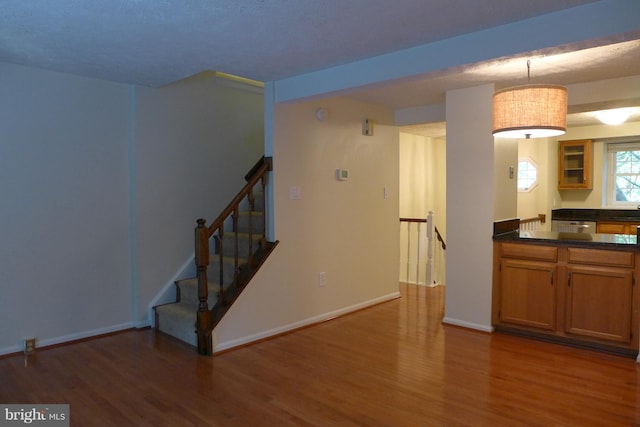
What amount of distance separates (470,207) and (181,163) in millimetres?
2779

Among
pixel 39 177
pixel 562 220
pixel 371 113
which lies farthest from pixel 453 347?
pixel 562 220

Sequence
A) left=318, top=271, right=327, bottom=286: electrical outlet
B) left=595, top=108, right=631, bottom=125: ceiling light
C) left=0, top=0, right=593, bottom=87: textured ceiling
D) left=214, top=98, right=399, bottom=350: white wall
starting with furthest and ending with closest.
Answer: left=595, top=108, right=631, bottom=125: ceiling light, left=318, top=271, right=327, bottom=286: electrical outlet, left=214, top=98, right=399, bottom=350: white wall, left=0, top=0, right=593, bottom=87: textured ceiling

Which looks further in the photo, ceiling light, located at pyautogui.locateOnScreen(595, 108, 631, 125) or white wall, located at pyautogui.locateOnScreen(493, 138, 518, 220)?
ceiling light, located at pyautogui.locateOnScreen(595, 108, 631, 125)

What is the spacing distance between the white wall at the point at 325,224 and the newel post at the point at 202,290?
88 mm

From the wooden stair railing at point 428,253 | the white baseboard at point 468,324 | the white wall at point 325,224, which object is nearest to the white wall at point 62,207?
the white wall at point 325,224

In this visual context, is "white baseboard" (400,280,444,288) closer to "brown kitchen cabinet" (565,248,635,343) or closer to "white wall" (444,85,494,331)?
"white wall" (444,85,494,331)

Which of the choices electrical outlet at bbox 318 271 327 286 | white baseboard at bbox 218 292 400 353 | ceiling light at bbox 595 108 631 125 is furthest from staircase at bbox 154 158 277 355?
ceiling light at bbox 595 108 631 125

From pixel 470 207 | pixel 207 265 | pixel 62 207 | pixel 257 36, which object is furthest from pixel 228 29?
pixel 470 207

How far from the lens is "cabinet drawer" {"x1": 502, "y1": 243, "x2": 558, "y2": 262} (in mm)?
3658

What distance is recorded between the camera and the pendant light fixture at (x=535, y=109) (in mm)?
2725

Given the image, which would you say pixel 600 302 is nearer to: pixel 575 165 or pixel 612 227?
pixel 612 227

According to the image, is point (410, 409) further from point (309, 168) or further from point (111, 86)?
point (111, 86)

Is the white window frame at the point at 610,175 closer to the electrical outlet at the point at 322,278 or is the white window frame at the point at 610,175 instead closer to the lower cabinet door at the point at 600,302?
the lower cabinet door at the point at 600,302

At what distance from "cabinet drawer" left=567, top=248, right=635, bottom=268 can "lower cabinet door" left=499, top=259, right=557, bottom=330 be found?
0.18 metres
